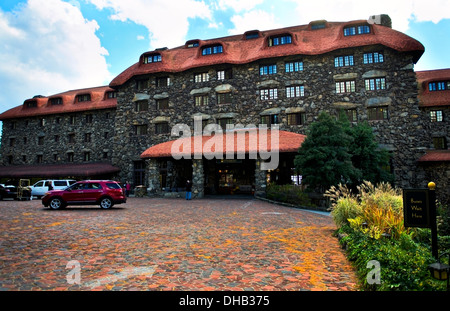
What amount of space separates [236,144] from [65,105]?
2770 cm

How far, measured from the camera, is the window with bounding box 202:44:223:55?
28156 millimetres

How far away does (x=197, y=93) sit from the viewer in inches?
1088

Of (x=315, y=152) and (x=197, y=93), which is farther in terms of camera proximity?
(x=197, y=93)

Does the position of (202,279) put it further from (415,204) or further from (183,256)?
(415,204)

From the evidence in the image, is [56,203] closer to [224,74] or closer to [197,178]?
[197,178]

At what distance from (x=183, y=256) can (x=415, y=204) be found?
492 centimetres

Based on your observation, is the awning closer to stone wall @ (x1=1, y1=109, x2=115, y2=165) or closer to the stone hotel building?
the stone hotel building

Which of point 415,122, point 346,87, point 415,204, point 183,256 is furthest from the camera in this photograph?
point 346,87

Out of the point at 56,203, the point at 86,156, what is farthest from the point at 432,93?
the point at 86,156

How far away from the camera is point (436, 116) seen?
26.7m

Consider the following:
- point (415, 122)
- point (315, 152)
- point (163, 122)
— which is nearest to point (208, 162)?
point (163, 122)

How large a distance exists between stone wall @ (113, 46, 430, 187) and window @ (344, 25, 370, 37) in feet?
6.67

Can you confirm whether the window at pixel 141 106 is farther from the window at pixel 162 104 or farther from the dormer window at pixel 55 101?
the dormer window at pixel 55 101
